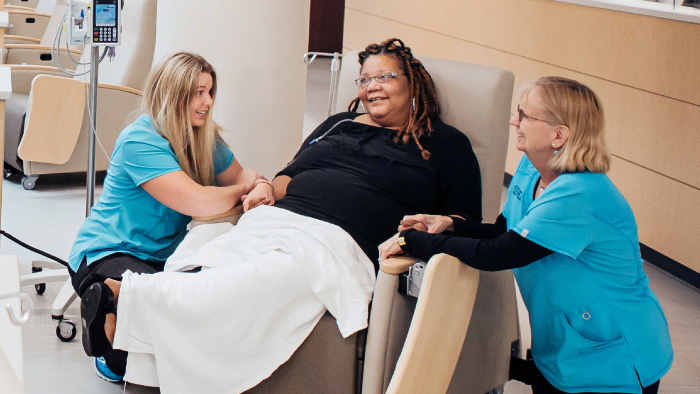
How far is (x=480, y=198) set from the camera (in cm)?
206

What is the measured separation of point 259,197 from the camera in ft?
7.04

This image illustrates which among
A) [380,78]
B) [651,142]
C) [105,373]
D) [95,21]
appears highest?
[95,21]

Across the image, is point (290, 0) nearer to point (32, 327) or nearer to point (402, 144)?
point (402, 144)

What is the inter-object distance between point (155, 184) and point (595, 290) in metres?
1.20

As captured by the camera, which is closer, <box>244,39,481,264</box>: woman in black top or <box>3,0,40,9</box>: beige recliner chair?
<box>244,39,481,264</box>: woman in black top

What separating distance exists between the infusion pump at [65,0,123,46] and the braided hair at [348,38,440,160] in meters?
0.94

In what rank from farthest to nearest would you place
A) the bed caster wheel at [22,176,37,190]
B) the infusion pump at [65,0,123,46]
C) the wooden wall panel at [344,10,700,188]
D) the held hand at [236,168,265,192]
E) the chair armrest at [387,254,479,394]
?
the bed caster wheel at [22,176,37,190] < the wooden wall panel at [344,10,700,188] < the infusion pump at [65,0,123,46] < the held hand at [236,168,265,192] < the chair armrest at [387,254,479,394]

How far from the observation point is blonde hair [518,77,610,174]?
1564 millimetres

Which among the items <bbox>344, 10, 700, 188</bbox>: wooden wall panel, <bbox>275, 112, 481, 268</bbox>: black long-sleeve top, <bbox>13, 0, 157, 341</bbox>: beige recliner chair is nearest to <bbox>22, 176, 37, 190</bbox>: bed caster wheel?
<bbox>13, 0, 157, 341</bbox>: beige recliner chair

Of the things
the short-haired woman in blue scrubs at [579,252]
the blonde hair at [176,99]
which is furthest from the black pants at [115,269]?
the short-haired woman in blue scrubs at [579,252]

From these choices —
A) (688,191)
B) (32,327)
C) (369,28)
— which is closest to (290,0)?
(32,327)

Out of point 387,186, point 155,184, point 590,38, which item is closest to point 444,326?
point 387,186

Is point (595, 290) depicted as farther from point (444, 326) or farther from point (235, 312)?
A: point (235, 312)

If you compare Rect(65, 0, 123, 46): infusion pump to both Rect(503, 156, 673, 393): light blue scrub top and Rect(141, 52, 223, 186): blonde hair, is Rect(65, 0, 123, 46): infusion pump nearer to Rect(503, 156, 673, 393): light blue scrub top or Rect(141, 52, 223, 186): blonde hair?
Rect(141, 52, 223, 186): blonde hair
